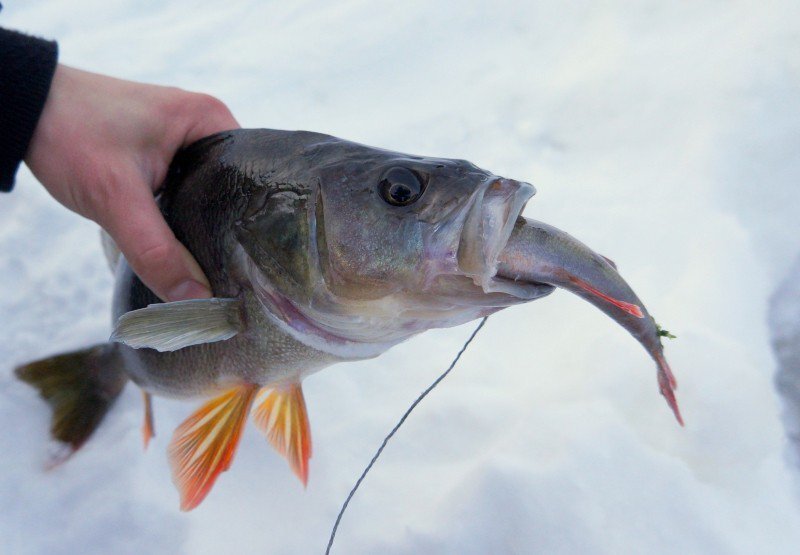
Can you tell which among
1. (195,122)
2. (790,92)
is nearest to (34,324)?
(195,122)

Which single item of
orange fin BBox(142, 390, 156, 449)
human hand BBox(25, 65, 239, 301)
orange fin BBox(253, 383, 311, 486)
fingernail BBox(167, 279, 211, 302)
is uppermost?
human hand BBox(25, 65, 239, 301)

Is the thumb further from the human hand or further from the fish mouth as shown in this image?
the fish mouth

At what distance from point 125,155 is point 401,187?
28.7 inches

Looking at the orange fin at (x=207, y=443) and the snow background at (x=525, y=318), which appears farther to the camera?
the snow background at (x=525, y=318)

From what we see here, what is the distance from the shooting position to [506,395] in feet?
6.04

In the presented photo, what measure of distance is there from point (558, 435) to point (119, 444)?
1210 millimetres

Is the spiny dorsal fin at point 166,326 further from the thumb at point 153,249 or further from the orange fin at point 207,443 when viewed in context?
the orange fin at point 207,443

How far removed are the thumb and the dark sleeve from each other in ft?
0.94

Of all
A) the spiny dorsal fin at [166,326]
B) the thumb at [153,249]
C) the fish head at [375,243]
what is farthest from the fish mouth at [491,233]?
the thumb at [153,249]

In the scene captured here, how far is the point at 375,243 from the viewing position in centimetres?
107

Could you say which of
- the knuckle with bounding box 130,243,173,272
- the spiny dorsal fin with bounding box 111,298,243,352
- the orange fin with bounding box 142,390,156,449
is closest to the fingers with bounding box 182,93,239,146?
the knuckle with bounding box 130,243,173,272

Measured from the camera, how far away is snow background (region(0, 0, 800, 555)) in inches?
61.3

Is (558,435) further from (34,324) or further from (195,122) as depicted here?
(34,324)

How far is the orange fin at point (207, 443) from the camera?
1.40m
